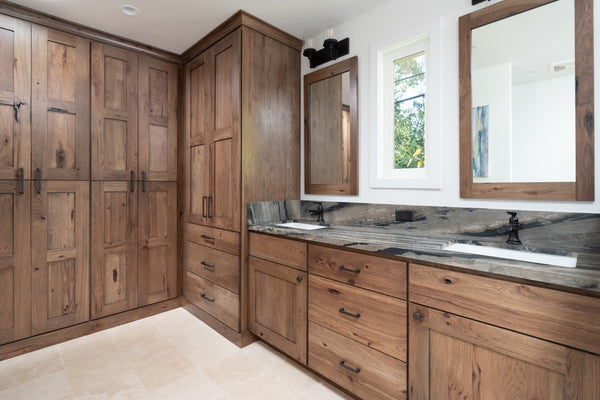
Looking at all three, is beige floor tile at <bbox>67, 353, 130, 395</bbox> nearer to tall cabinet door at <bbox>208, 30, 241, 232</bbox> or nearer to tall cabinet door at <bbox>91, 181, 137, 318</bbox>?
tall cabinet door at <bbox>91, 181, 137, 318</bbox>

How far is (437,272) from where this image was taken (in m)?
1.27

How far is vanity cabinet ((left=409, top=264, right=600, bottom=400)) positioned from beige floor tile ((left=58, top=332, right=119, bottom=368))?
215 centimetres

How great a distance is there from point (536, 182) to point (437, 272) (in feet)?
2.48

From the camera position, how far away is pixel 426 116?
1.90m

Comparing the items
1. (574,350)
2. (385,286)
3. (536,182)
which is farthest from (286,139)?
(574,350)

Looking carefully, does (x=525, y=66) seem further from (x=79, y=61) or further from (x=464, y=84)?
(x=79, y=61)

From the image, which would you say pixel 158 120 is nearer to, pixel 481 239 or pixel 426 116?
pixel 426 116

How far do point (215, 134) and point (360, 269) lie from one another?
1.65 meters

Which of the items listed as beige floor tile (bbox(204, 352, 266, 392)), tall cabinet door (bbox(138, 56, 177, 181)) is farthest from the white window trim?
tall cabinet door (bbox(138, 56, 177, 181))

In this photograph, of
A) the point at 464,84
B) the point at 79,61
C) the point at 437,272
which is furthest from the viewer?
the point at 79,61

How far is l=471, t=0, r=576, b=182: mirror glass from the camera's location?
4.67 ft

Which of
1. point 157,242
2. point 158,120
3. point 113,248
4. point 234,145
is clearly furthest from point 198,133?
point 113,248

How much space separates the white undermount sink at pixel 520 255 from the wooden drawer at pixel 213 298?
1.59m

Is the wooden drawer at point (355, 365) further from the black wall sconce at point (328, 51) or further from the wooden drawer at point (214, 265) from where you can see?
the black wall sconce at point (328, 51)
